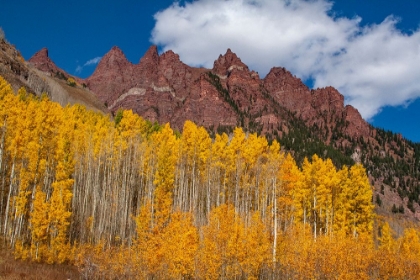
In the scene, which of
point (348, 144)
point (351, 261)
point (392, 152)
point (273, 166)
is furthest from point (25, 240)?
point (392, 152)

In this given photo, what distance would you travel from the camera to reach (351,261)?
21953 mm

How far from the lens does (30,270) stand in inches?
869

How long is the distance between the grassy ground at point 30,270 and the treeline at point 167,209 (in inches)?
32.4

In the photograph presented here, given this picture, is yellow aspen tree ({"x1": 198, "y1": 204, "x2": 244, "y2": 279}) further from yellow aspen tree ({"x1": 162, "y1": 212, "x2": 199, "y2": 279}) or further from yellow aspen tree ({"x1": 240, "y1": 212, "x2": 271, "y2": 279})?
yellow aspen tree ({"x1": 162, "y1": 212, "x2": 199, "y2": 279})

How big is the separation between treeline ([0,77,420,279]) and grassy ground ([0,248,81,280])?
2.70ft

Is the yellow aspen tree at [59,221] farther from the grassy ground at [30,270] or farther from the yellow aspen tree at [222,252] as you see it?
the yellow aspen tree at [222,252]

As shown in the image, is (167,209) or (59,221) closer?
(59,221)

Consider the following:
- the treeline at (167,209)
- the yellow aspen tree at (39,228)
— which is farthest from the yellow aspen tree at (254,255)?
the yellow aspen tree at (39,228)

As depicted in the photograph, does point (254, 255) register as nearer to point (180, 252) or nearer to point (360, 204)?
point (180, 252)

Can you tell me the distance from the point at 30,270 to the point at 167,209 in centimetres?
1117

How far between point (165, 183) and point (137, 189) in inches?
227

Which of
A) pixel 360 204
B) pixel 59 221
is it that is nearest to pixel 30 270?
pixel 59 221

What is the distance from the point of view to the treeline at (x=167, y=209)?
23.2 m

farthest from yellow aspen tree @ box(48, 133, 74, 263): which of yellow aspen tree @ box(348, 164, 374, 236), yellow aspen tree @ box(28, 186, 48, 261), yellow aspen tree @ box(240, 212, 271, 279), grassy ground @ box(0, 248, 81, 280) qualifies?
yellow aspen tree @ box(348, 164, 374, 236)
